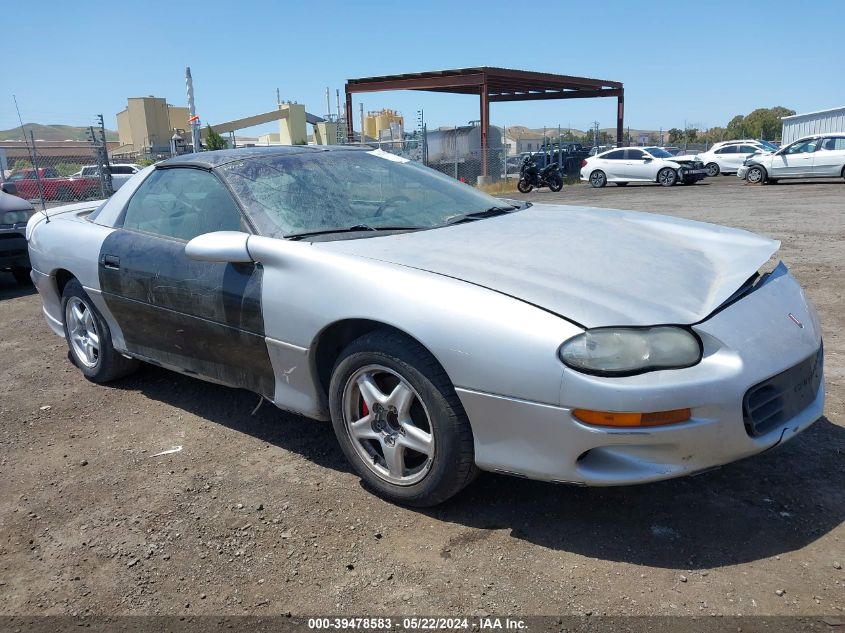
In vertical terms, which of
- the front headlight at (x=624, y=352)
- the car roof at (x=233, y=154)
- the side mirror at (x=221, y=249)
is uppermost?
the car roof at (x=233, y=154)

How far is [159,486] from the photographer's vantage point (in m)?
3.15

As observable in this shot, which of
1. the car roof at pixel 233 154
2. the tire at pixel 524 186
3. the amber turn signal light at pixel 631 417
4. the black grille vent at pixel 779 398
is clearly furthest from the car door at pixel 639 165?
the amber turn signal light at pixel 631 417

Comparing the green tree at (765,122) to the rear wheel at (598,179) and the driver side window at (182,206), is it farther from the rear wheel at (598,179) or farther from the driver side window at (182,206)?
the driver side window at (182,206)

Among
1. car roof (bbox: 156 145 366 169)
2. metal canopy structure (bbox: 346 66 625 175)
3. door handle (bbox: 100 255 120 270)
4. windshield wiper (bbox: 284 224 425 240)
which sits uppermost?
metal canopy structure (bbox: 346 66 625 175)

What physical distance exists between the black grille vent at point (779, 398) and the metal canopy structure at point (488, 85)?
24.3m

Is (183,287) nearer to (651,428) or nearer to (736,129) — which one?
(651,428)

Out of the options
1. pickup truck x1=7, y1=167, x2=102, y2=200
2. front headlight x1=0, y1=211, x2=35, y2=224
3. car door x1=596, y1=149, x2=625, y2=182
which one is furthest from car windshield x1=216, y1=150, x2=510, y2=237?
car door x1=596, y1=149, x2=625, y2=182

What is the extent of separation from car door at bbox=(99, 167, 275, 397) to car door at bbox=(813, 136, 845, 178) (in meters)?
20.5

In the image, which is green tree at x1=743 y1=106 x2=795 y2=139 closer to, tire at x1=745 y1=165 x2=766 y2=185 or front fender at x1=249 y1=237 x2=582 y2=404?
tire at x1=745 y1=165 x2=766 y2=185

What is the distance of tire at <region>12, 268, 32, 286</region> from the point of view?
8.33 meters

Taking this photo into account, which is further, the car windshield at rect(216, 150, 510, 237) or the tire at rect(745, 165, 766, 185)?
the tire at rect(745, 165, 766, 185)

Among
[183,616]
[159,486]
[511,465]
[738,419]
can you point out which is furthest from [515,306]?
[159,486]

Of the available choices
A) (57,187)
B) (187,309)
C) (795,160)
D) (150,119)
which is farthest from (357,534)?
(150,119)

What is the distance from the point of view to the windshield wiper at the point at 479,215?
3495mm
